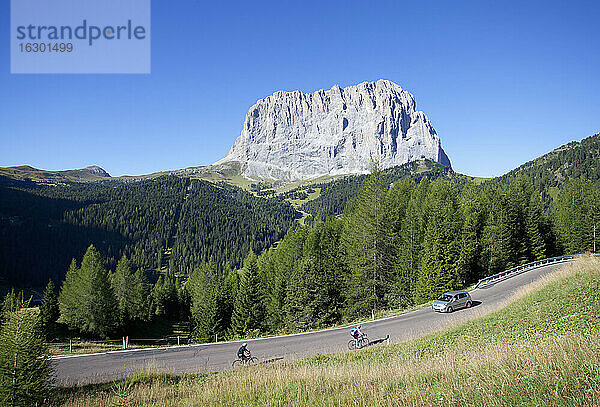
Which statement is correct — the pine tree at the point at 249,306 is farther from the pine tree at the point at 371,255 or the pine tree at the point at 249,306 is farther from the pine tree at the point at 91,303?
the pine tree at the point at 91,303

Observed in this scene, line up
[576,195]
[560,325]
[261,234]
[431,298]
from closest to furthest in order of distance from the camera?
[560,325] → [431,298] → [576,195] → [261,234]

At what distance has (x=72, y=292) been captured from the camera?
4903 centimetres

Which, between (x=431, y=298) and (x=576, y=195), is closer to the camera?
(x=431, y=298)

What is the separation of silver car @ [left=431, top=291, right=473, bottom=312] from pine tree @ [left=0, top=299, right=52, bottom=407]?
25.9 metres

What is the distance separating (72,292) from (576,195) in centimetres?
8456

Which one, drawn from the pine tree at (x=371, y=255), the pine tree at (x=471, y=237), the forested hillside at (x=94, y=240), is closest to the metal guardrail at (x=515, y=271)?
the pine tree at (x=471, y=237)

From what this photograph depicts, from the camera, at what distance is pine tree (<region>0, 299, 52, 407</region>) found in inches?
326

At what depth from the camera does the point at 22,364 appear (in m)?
8.48

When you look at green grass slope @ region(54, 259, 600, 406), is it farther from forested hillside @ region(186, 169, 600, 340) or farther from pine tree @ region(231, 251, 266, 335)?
pine tree @ region(231, 251, 266, 335)

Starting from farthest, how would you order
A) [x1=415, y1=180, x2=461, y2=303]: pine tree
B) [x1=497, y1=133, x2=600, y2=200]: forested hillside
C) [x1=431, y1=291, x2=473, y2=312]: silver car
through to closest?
1. [x1=497, y1=133, x2=600, y2=200]: forested hillside
2. [x1=415, y1=180, x2=461, y2=303]: pine tree
3. [x1=431, y1=291, x2=473, y2=312]: silver car

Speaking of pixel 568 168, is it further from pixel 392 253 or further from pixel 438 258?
pixel 438 258

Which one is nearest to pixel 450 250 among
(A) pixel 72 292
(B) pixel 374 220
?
(B) pixel 374 220

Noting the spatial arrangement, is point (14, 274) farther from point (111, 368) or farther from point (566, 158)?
point (566, 158)

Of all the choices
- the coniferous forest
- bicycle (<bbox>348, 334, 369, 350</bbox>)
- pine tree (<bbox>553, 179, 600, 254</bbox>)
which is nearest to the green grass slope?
bicycle (<bbox>348, 334, 369, 350</bbox>)
